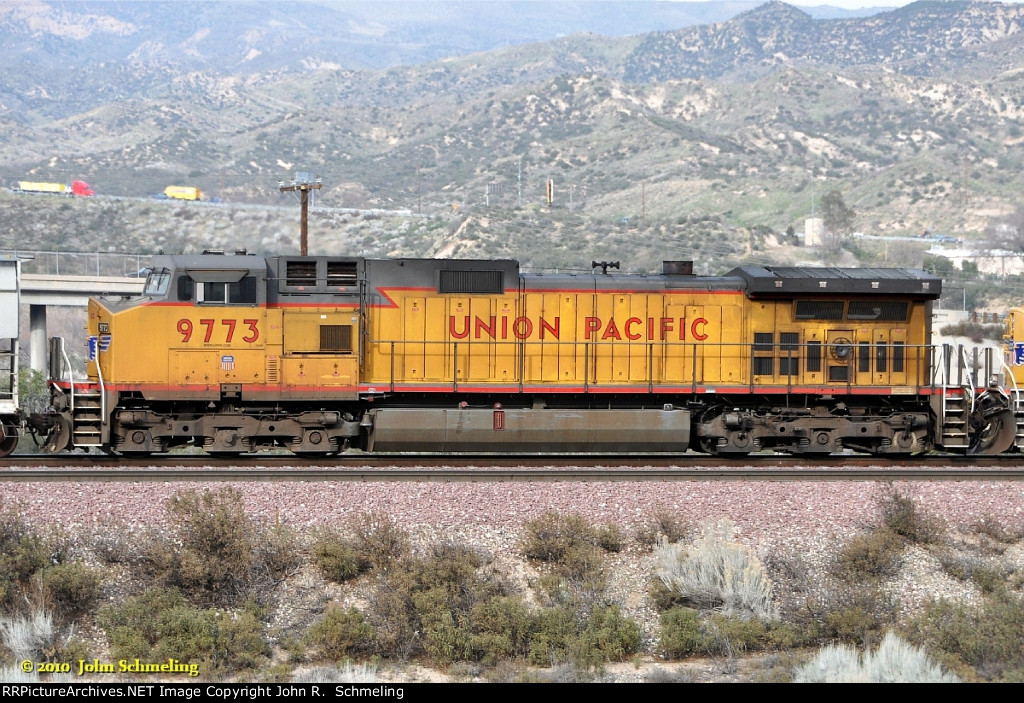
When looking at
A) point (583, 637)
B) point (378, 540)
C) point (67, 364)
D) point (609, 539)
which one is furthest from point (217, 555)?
point (67, 364)

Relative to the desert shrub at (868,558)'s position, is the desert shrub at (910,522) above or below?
above

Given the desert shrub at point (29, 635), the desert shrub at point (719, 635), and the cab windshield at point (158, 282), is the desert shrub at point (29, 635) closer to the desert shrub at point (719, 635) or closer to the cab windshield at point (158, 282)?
the desert shrub at point (719, 635)

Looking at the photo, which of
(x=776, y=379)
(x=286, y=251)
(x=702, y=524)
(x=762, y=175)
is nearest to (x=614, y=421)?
(x=776, y=379)

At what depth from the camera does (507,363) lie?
17.1 meters

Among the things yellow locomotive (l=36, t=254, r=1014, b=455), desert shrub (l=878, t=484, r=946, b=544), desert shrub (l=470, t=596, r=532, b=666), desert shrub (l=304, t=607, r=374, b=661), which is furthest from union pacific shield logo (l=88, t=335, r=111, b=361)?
desert shrub (l=878, t=484, r=946, b=544)

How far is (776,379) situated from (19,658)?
11998mm

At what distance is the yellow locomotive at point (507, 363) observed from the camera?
16.1 metres

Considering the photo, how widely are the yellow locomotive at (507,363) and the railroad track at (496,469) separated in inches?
12.2

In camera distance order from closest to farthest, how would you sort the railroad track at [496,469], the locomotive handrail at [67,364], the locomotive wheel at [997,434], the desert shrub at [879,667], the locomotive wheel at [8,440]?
the desert shrub at [879,667] → the railroad track at [496,469] → the locomotive handrail at [67,364] → the locomotive wheel at [8,440] → the locomotive wheel at [997,434]

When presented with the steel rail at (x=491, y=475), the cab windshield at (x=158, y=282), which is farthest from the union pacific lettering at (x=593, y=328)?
the cab windshield at (x=158, y=282)

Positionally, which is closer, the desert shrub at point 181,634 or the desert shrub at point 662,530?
the desert shrub at point 181,634

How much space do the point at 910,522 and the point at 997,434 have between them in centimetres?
626

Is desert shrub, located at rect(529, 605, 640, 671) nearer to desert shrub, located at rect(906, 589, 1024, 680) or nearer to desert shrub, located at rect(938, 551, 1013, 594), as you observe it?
desert shrub, located at rect(906, 589, 1024, 680)

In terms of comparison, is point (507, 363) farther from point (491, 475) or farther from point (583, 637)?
point (583, 637)
